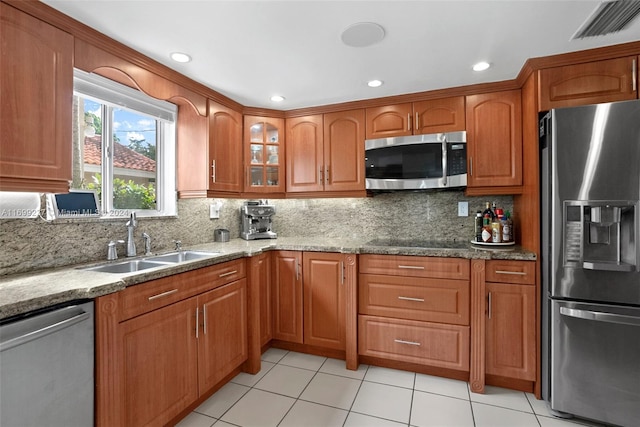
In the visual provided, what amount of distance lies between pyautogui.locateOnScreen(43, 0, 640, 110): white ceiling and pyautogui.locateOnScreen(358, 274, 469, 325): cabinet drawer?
149cm

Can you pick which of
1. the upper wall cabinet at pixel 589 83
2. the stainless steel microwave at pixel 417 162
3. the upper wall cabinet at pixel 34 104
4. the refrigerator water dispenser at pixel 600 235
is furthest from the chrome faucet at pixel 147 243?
the upper wall cabinet at pixel 589 83

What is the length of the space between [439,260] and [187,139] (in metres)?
2.19

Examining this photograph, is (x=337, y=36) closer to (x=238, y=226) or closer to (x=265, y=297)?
(x=265, y=297)

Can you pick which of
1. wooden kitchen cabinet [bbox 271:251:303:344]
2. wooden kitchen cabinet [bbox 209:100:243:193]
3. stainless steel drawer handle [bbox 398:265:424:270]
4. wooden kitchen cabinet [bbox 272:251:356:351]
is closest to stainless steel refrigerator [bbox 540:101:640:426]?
stainless steel drawer handle [bbox 398:265:424:270]

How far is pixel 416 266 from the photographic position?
2.21 meters

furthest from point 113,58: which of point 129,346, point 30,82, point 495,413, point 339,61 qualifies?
point 495,413

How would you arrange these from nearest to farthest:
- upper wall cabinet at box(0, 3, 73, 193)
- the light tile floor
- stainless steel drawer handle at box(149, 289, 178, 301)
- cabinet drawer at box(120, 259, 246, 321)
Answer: upper wall cabinet at box(0, 3, 73, 193)
cabinet drawer at box(120, 259, 246, 321)
stainless steel drawer handle at box(149, 289, 178, 301)
the light tile floor

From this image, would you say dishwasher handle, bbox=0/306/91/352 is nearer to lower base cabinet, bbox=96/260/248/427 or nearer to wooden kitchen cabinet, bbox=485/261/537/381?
lower base cabinet, bbox=96/260/248/427

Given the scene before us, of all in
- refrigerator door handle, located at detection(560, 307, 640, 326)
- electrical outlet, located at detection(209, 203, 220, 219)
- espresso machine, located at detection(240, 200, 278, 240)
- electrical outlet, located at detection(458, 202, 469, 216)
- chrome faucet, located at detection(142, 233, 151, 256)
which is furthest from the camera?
espresso machine, located at detection(240, 200, 278, 240)

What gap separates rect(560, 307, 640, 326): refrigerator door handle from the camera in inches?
64.4

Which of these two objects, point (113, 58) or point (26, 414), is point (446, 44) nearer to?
point (113, 58)

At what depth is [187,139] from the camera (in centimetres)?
251

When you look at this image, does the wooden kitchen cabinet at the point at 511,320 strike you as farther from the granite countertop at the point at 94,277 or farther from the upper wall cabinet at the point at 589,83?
the upper wall cabinet at the point at 589,83

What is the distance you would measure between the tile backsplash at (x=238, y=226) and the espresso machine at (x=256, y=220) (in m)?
0.20
